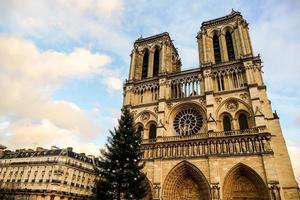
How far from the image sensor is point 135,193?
1461 cm

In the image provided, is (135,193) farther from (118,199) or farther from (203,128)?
(203,128)

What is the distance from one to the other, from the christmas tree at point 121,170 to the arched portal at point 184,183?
6435 mm

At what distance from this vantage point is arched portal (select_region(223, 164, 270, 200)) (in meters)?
18.4

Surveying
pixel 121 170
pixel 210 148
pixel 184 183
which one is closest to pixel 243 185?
pixel 210 148

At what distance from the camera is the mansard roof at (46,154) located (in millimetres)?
31219

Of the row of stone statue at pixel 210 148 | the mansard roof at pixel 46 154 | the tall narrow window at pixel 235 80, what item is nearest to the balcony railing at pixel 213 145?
the row of stone statue at pixel 210 148

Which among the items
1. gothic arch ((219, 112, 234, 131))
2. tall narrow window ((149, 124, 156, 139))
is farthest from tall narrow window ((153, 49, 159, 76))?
gothic arch ((219, 112, 234, 131))

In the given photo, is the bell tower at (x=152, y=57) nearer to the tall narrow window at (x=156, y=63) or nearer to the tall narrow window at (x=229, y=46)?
the tall narrow window at (x=156, y=63)

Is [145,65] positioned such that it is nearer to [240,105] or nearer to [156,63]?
[156,63]

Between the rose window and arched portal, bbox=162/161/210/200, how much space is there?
149 inches

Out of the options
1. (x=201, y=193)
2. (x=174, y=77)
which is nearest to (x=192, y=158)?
(x=201, y=193)

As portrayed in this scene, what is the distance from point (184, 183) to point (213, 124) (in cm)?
617

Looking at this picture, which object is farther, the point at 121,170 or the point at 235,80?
the point at 235,80

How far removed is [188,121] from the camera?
2431cm
